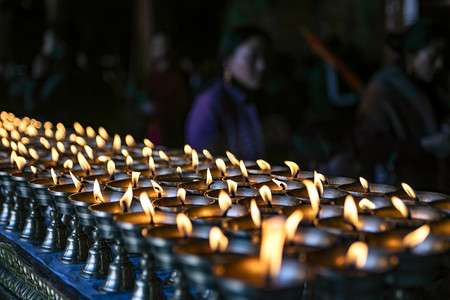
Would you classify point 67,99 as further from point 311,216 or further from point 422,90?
point 311,216

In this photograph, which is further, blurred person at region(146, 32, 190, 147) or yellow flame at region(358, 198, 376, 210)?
blurred person at region(146, 32, 190, 147)

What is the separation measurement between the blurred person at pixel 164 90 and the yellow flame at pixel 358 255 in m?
5.43

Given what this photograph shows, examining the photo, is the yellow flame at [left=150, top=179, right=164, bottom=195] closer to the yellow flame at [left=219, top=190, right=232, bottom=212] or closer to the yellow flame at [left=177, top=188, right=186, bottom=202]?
the yellow flame at [left=177, top=188, right=186, bottom=202]

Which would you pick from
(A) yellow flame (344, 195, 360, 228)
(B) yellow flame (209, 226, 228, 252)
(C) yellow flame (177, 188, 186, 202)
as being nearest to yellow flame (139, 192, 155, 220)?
(C) yellow flame (177, 188, 186, 202)

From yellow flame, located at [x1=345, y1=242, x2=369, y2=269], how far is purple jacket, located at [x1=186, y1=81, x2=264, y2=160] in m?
2.68

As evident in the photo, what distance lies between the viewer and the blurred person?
6.36 meters

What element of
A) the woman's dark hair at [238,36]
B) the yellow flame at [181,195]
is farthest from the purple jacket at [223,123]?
the yellow flame at [181,195]

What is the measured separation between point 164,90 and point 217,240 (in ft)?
18.7

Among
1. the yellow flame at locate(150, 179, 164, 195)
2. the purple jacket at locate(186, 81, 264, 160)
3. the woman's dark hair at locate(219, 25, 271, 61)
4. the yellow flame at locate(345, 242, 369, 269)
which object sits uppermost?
the woman's dark hair at locate(219, 25, 271, 61)

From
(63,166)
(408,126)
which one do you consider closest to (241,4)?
(408,126)

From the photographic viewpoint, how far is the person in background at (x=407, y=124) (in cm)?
363

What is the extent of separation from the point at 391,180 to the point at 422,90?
63 centimetres

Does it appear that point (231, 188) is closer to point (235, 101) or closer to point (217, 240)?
point (217, 240)

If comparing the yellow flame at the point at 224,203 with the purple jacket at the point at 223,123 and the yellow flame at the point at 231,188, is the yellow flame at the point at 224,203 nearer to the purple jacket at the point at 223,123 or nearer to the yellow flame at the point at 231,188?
the yellow flame at the point at 231,188
